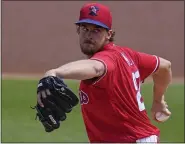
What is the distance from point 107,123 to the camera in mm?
3504

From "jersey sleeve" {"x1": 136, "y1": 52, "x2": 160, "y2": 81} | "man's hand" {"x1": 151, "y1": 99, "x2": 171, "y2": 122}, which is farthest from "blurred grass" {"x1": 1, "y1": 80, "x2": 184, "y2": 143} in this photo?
"jersey sleeve" {"x1": 136, "y1": 52, "x2": 160, "y2": 81}

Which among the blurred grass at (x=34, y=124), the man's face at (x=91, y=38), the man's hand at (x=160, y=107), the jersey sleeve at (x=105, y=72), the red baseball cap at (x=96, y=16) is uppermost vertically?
the red baseball cap at (x=96, y=16)

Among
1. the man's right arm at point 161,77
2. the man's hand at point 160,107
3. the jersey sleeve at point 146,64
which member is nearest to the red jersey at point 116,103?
the jersey sleeve at point 146,64

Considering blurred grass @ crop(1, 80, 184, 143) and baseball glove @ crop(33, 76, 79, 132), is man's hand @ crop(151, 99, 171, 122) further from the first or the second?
blurred grass @ crop(1, 80, 184, 143)

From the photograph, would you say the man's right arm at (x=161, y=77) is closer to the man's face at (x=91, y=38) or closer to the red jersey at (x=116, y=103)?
the red jersey at (x=116, y=103)

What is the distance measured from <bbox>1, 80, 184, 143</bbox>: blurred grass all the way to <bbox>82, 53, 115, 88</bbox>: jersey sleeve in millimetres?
4498

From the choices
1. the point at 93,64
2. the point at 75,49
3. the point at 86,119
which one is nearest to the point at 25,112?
the point at 86,119

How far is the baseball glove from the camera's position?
2715mm

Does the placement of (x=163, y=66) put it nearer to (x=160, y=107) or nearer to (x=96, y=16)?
(x=160, y=107)

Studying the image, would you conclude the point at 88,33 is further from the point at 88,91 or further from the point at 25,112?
the point at 25,112

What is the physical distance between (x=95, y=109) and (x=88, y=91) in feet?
0.57

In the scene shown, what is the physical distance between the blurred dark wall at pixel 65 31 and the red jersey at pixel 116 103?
46.4ft

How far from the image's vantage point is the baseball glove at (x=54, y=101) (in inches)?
107

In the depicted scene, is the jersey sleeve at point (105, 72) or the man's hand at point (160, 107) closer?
the jersey sleeve at point (105, 72)
